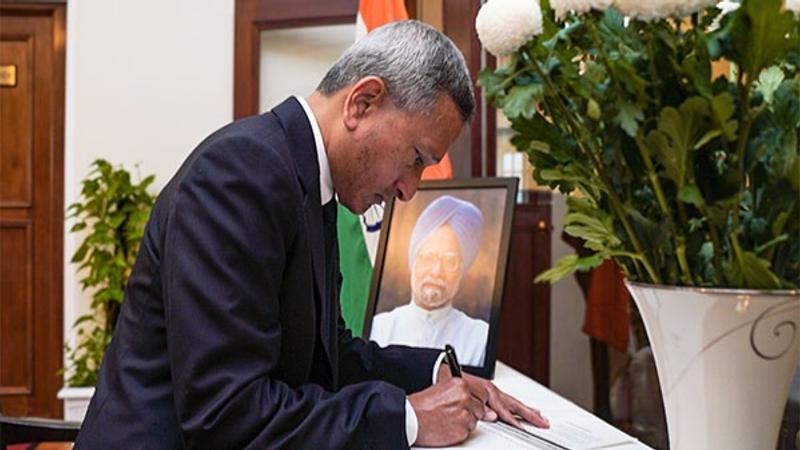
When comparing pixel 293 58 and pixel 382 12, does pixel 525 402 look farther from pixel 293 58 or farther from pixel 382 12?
pixel 293 58

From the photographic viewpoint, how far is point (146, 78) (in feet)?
Result: 11.7

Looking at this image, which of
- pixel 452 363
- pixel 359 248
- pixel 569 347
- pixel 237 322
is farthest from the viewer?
pixel 569 347

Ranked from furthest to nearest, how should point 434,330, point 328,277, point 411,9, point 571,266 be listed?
point 411,9
point 434,330
point 328,277
point 571,266

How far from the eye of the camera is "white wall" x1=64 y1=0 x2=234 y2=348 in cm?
354

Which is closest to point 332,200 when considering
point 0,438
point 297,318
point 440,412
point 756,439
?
point 297,318

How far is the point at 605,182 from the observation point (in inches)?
29.4

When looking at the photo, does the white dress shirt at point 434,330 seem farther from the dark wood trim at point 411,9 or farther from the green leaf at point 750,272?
the dark wood trim at point 411,9

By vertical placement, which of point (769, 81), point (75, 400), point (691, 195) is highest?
point (769, 81)

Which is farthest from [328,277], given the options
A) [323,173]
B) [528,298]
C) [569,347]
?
[569,347]

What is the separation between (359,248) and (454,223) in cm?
59

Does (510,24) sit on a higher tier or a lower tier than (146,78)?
lower

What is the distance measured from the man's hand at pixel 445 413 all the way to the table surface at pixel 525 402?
3cm

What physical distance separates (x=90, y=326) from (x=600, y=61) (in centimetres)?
336

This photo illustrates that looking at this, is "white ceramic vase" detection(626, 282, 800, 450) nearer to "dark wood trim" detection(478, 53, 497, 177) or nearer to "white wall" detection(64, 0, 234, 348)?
"dark wood trim" detection(478, 53, 497, 177)
